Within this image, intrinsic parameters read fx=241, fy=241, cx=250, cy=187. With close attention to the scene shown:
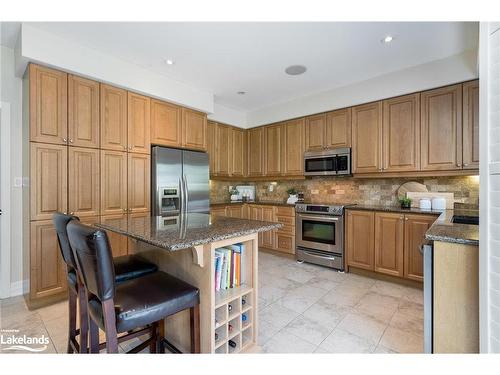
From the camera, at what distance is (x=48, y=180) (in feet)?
7.76

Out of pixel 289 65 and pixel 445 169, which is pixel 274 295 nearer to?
pixel 445 169

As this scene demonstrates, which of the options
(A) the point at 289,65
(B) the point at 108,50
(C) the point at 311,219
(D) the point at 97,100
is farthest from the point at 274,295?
(B) the point at 108,50

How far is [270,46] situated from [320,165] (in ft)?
6.21

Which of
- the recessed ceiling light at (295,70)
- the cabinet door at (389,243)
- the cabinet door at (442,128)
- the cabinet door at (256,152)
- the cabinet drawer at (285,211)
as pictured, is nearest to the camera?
the cabinet door at (442,128)

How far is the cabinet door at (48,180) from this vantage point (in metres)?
2.29

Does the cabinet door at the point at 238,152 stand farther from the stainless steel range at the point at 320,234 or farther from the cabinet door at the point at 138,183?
the cabinet door at the point at 138,183

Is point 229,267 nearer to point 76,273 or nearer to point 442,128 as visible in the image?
point 76,273

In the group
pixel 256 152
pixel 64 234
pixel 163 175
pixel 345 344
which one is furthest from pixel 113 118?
pixel 345 344

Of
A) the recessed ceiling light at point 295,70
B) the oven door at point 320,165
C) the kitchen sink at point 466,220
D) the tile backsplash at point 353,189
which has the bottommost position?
the kitchen sink at point 466,220

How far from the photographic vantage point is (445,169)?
9.14 feet

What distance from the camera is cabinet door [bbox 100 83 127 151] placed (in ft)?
8.96

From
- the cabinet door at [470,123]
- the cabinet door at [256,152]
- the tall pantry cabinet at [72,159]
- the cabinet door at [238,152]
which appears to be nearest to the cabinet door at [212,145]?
the cabinet door at [238,152]

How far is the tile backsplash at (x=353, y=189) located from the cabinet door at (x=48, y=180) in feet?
8.34

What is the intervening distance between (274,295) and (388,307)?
112 centimetres
